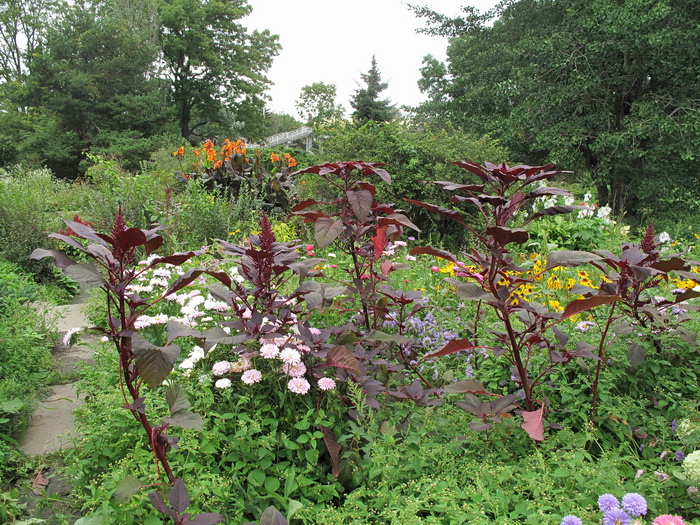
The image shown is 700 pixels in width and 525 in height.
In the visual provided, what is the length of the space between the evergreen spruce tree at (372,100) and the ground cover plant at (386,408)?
2442 cm

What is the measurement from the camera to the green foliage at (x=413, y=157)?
5691 mm

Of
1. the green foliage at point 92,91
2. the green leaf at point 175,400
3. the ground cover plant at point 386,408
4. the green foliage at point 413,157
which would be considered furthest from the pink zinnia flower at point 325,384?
the green foliage at point 92,91

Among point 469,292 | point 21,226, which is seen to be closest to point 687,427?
point 469,292

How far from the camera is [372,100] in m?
26.3

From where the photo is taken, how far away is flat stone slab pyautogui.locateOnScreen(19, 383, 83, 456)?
2014mm

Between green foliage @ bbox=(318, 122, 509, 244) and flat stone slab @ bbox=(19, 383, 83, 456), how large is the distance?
4096mm

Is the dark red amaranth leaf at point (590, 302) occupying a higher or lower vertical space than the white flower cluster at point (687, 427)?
higher

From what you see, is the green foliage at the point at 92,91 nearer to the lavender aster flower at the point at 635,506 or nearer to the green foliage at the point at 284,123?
the lavender aster flower at the point at 635,506

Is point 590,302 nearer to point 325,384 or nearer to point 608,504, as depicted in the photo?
point 608,504

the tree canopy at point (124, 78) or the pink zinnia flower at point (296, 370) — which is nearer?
the pink zinnia flower at point (296, 370)

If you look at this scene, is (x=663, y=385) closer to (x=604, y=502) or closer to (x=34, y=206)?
(x=604, y=502)

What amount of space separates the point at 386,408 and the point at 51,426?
1787 mm

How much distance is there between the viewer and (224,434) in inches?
61.9

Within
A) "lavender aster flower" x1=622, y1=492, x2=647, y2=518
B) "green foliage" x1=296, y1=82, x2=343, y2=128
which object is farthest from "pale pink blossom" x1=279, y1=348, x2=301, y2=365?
"green foliage" x1=296, y1=82, x2=343, y2=128
